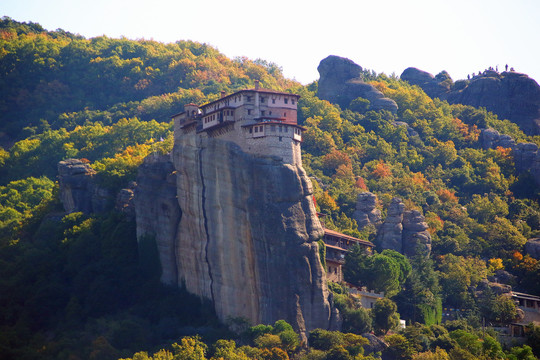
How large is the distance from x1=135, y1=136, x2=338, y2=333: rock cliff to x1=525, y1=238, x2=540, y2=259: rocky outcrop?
30.7 m

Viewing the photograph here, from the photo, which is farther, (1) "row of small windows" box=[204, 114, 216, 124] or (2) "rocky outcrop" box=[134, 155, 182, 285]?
(2) "rocky outcrop" box=[134, 155, 182, 285]

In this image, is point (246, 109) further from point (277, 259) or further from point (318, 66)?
point (318, 66)

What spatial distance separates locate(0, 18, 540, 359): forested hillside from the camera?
210 feet

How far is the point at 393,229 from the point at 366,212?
6036 mm

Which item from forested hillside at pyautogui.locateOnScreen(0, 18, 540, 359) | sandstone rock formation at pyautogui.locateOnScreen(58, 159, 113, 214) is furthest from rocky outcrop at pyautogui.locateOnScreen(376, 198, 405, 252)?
sandstone rock formation at pyautogui.locateOnScreen(58, 159, 113, 214)

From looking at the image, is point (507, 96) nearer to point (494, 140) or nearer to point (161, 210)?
point (494, 140)

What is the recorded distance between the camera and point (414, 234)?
267ft

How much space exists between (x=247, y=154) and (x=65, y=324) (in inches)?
830

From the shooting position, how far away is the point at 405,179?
99.9 m

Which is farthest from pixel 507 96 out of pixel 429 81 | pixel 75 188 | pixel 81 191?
pixel 75 188

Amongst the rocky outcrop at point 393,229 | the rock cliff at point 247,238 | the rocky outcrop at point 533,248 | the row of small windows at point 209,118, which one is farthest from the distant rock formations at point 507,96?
the rock cliff at point 247,238

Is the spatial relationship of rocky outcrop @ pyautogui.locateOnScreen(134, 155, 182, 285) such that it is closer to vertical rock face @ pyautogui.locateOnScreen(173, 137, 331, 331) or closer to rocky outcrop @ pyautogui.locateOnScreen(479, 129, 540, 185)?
vertical rock face @ pyautogui.locateOnScreen(173, 137, 331, 331)

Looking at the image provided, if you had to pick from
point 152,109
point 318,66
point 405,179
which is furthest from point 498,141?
point 152,109

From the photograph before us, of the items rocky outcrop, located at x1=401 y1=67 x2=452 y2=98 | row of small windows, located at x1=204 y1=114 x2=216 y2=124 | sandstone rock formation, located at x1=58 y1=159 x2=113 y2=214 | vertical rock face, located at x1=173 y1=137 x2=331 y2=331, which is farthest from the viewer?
rocky outcrop, located at x1=401 y1=67 x2=452 y2=98
